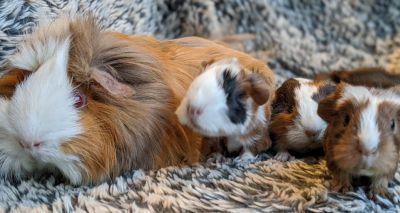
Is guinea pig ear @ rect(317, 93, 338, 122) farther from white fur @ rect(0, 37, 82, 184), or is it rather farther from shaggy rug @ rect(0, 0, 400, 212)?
white fur @ rect(0, 37, 82, 184)

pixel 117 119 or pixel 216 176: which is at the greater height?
pixel 117 119

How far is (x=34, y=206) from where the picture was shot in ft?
4.37

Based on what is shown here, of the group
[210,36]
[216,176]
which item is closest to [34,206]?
[216,176]

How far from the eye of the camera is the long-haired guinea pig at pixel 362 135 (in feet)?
4.02

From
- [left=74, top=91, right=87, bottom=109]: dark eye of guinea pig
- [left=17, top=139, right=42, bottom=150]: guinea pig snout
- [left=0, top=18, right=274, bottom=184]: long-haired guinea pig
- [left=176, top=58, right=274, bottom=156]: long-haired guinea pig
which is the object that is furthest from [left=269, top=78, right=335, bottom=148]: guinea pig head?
[left=17, top=139, right=42, bottom=150]: guinea pig snout

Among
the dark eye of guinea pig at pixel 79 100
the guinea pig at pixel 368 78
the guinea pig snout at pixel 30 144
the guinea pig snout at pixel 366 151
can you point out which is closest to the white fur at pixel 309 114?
the guinea pig at pixel 368 78

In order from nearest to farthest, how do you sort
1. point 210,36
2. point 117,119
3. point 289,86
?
point 117,119, point 289,86, point 210,36

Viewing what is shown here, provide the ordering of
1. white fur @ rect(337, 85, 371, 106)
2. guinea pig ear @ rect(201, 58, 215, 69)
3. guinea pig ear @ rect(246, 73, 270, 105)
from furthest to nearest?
guinea pig ear @ rect(201, 58, 215, 69)
guinea pig ear @ rect(246, 73, 270, 105)
white fur @ rect(337, 85, 371, 106)

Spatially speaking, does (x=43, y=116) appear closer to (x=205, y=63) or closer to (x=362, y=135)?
(x=205, y=63)

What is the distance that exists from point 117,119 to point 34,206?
0.88ft

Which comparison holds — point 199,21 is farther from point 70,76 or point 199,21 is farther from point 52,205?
point 52,205

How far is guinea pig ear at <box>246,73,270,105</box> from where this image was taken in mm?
1432

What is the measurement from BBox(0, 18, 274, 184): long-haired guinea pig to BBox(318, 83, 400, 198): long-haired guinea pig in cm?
40

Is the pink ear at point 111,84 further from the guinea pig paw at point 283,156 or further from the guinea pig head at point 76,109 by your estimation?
the guinea pig paw at point 283,156
